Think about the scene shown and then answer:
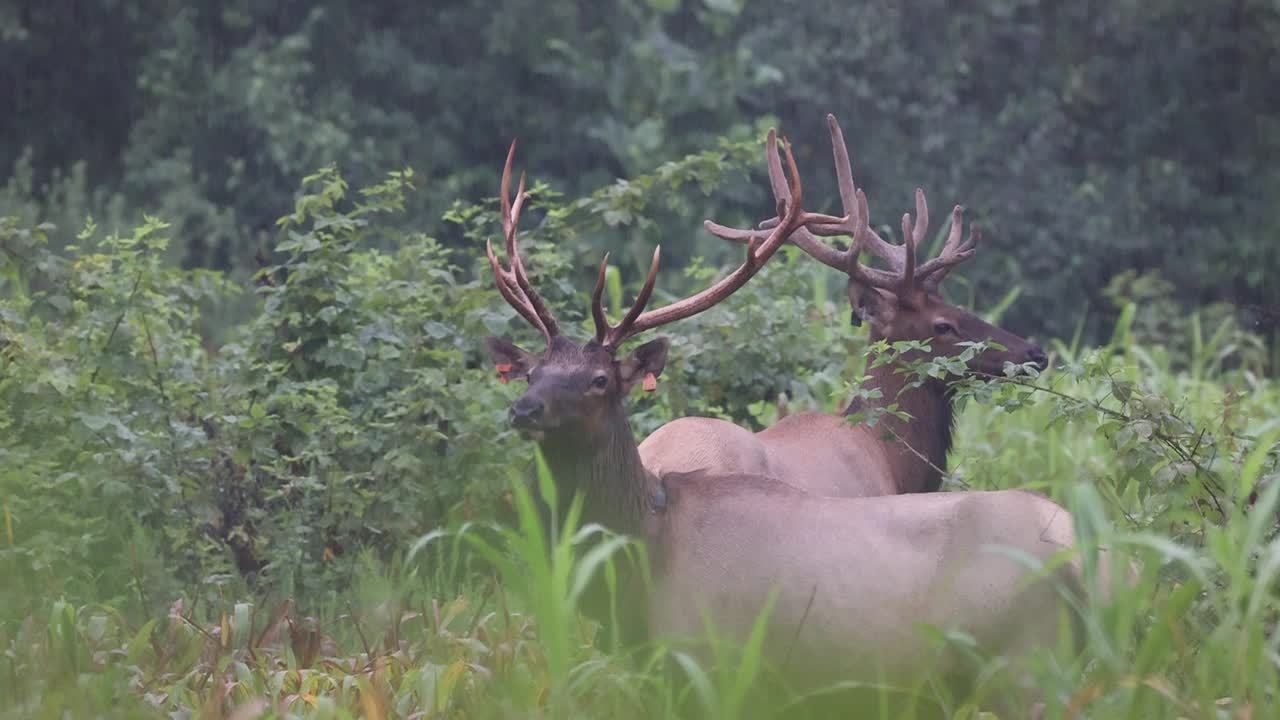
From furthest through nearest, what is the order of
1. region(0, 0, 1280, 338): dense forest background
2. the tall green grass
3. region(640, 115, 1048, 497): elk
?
1. region(0, 0, 1280, 338): dense forest background
2. region(640, 115, 1048, 497): elk
3. the tall green grass

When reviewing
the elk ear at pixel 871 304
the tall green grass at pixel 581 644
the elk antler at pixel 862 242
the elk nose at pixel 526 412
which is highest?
the elk antler at pixel 862 242

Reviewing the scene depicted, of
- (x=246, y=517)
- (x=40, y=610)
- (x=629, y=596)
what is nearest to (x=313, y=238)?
(x=246, y=517)

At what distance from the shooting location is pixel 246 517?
5758 millimetres

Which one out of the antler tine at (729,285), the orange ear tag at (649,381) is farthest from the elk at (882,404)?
the orange ear tag at (649,381)

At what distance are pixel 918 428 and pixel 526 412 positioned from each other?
2009 mm

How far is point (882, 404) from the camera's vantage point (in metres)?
5.92

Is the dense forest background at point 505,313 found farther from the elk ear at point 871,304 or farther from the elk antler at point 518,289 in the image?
the elk antler at point 518,289

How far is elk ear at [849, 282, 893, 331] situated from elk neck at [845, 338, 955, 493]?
0.18m

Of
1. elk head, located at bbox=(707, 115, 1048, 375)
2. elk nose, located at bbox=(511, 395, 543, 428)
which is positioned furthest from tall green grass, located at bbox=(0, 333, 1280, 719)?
elk head, located at bbox=(707, 115, 1048, 375)

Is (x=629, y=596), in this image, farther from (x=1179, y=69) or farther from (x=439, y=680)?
(x=1179, y=69)

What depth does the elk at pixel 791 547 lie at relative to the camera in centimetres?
408

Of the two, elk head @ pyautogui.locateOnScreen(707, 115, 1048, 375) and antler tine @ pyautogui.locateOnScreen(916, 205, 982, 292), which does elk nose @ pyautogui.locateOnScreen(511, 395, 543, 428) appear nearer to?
elk head @ pyautogui.locateOnScreen(707, 115, 1048, 375)

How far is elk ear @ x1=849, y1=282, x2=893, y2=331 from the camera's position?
5.98 m

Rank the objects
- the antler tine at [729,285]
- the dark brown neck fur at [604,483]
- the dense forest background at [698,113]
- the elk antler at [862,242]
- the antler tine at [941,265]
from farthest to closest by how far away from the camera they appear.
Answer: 1. the dense forest background at [698,113]
2. the antler tine at [941,265]
3. the elk antler at [862,242]
4. the antler tine at [729,285]
5. the dark brown neck fur at [604,483]
